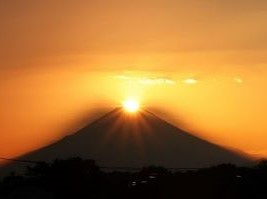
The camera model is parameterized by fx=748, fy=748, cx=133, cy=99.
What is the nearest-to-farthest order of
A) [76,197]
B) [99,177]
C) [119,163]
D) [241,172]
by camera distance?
[76,197], [99,177], [241,172], [119,163]

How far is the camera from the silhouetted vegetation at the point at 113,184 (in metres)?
44.3

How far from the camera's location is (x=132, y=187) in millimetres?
45969

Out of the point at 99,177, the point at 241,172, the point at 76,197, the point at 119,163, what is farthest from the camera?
the point at 119,163

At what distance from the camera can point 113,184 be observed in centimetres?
4612

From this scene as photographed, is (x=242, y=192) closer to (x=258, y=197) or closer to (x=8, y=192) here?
(x=258, y=197)

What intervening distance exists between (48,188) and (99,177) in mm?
3220

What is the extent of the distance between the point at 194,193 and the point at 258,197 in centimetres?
393

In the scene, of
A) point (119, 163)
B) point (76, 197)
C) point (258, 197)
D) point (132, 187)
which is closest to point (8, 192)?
point (76, 197)

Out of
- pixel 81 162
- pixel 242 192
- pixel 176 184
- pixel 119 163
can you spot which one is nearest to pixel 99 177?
pixel 81 162

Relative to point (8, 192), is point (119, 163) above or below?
above

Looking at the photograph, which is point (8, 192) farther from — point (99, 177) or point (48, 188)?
point (99, 177)

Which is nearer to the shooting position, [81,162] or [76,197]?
[76,197]

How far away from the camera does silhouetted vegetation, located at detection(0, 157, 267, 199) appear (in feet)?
145

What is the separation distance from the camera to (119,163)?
9694cm
